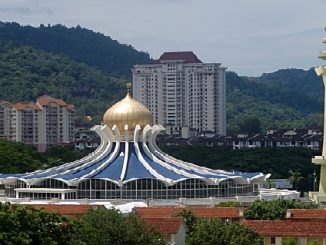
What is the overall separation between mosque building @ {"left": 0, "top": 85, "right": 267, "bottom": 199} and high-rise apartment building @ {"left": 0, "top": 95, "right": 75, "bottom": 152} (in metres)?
98.3

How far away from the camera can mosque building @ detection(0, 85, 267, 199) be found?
61938mm

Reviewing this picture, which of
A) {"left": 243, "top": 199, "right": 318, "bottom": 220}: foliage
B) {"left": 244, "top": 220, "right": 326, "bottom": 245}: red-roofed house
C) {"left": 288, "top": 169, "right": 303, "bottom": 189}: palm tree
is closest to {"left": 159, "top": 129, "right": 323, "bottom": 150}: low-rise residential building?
{"left": 288, "top": 169, "right": 303, "bottom": 189}: palm tree

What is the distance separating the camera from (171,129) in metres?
189

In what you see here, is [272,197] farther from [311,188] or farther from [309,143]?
[309,143]

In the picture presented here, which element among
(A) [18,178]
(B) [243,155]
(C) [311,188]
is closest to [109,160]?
(A) [18,178]

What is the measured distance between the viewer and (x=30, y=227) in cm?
3556

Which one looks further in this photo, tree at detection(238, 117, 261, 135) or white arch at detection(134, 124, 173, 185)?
tree at detection(238, 117, 261, 135)

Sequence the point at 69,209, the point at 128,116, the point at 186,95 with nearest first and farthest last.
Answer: the point at 69,209, the point at 128,116, the point at 186,95

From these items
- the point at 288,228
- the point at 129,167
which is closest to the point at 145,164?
the point at 129,167

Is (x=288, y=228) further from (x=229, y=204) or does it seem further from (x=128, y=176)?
(x=128, y=176)

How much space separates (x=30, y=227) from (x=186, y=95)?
514 feet

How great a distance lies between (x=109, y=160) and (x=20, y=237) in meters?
30.6

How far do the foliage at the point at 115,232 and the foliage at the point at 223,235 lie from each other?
1.73 metres

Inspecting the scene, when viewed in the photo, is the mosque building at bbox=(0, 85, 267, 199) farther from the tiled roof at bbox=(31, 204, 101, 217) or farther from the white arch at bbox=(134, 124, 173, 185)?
the tiled roof at bbox=(31, 204, 101, 217)
